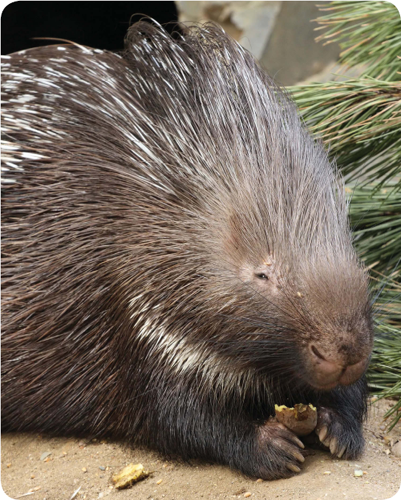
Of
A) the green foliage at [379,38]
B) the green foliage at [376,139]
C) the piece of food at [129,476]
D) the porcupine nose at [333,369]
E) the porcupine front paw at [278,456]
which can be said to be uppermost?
the green foliage at [379,38]

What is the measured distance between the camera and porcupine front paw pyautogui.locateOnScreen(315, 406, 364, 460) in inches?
86.7

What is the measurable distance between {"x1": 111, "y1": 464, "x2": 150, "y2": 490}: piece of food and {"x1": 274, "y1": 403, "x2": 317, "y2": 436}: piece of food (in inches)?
20.8

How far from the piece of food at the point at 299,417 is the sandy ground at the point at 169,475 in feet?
0.41

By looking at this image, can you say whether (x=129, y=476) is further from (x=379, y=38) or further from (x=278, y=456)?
(x=379, y=38)

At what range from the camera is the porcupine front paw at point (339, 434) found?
2.20m

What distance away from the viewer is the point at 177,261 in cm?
224

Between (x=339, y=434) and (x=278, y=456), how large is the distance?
24cm

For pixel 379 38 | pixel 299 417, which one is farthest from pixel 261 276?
pixel 379 38

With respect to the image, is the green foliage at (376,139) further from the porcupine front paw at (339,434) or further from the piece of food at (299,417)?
the piece of food at (299,417)

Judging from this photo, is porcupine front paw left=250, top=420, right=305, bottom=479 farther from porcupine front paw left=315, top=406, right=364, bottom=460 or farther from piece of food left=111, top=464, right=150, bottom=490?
piece of food left=111, top=464, right=150, bottom=490

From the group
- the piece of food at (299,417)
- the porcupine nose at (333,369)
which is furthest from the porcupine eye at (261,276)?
the piece of food at (299,417)

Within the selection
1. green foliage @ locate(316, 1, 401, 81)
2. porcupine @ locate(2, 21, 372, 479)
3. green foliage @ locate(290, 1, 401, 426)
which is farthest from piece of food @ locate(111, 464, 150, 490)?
green foliage @ locate(316, 1, 401, 81)

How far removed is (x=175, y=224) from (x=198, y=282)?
0.82 feet

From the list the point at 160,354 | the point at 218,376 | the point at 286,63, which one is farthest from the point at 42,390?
the point at 286,63
